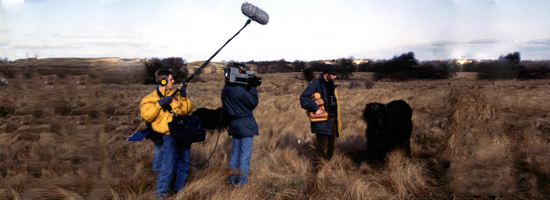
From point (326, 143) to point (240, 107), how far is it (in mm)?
1647

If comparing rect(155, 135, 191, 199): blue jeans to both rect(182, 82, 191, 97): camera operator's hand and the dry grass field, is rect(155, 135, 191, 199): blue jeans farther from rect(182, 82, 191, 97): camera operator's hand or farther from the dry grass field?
rect(182, 82, 191, 97): camera operator's hand

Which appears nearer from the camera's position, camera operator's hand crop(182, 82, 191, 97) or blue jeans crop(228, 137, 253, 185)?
camera operator's hand crop(182, 82, 191, 97)

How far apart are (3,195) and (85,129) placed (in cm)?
192

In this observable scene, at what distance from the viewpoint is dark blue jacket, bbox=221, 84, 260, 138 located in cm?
376

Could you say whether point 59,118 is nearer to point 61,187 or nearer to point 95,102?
point 95,102

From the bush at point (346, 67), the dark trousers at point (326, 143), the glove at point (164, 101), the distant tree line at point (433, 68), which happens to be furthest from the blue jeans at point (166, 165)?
the bush at point (346, 67)

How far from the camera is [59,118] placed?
2.28m

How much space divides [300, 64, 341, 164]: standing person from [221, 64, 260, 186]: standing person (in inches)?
38.5

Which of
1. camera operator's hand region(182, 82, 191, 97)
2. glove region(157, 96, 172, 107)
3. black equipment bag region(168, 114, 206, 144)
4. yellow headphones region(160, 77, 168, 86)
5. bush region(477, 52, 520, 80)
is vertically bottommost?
black equipment bag region(168, 114, 206, 144)

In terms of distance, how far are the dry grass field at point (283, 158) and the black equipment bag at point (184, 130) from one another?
680 millimetres

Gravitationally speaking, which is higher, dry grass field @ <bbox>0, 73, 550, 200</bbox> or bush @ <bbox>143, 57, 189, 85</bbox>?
bush @ <bbox>143, 57, 189, 85</bbox>

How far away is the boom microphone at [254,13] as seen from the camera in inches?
124

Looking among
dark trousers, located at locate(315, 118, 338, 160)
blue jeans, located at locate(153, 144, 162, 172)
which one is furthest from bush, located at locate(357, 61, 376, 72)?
blue jeans, located at locate(153, 144, 162, 172)

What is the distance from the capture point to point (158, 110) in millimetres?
3068
